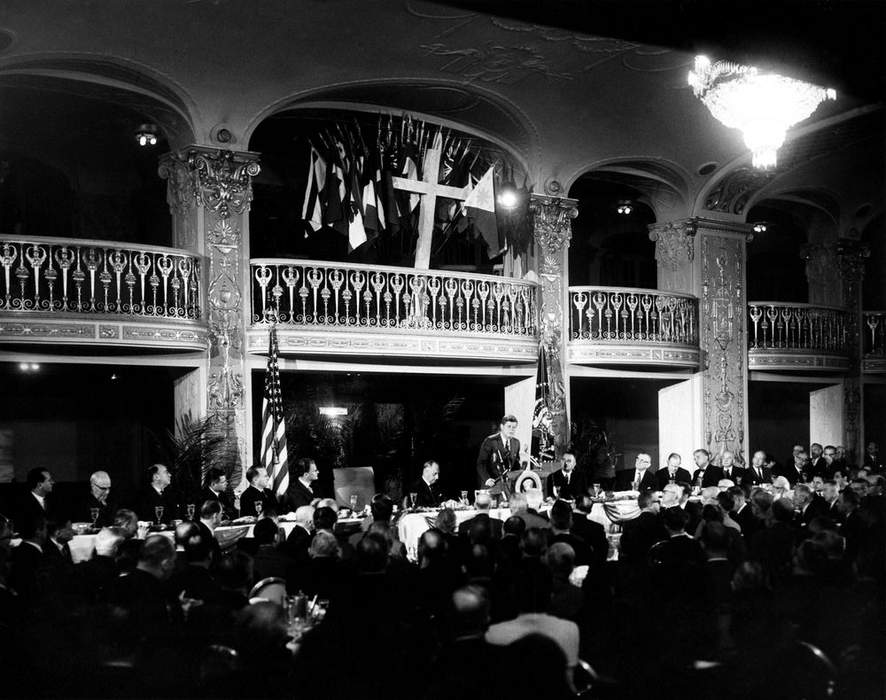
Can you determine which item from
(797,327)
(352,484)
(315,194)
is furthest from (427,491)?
(797,327)

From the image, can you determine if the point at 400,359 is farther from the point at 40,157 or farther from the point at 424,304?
the point at 40,157

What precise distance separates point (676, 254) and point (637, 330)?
1649mm

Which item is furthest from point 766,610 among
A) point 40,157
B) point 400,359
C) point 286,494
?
point 40,157

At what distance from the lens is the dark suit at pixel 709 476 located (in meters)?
13.5

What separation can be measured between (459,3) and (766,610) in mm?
3478

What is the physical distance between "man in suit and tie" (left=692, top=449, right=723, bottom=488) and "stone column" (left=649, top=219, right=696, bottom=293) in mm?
4522

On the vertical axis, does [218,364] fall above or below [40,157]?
below

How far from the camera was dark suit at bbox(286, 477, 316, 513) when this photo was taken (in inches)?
401

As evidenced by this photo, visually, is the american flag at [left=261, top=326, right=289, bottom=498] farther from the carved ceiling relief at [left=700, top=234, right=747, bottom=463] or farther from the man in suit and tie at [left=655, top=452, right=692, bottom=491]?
the carved ceiling relief at [left=700, top=234, right=747, bottom=463]

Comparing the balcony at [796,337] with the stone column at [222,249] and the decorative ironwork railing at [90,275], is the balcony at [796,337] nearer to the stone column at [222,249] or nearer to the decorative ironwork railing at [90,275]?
the stone column at [222,249]

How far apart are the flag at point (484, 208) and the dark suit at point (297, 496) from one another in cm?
582

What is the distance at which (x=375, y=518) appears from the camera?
24.1 feet

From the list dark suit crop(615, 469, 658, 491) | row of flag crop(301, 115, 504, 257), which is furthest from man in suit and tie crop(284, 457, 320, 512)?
row of flag crop(301, 115, 504, 257)

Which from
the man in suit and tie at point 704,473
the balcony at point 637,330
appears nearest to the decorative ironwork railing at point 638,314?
the balcony at point 637,330
